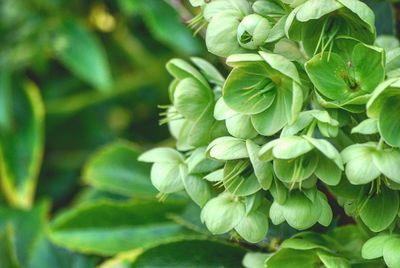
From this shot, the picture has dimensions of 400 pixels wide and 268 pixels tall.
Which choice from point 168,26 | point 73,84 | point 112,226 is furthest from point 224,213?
point 73,84

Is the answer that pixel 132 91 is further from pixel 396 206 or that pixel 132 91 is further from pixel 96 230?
pixel 396 206

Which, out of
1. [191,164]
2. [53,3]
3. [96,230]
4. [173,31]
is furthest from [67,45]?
[191,164]

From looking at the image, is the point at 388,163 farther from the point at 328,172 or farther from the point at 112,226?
the point at 112,226

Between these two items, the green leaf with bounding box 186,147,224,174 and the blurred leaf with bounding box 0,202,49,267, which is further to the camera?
the blurred leaf with bounding box 0,202,49,267

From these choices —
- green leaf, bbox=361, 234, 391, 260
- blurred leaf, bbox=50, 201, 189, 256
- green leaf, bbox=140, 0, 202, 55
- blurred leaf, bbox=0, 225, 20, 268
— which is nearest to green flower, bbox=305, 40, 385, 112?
green leaf, bbox=361, 234, 391, 260

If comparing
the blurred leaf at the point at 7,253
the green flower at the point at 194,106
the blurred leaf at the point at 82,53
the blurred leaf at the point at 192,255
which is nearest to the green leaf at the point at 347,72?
the green flower at the point at 194,106

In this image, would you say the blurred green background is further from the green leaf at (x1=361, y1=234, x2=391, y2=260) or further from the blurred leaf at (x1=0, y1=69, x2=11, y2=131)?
the green leaf at (x1=361, y1=234, x2=391, y2=260)
